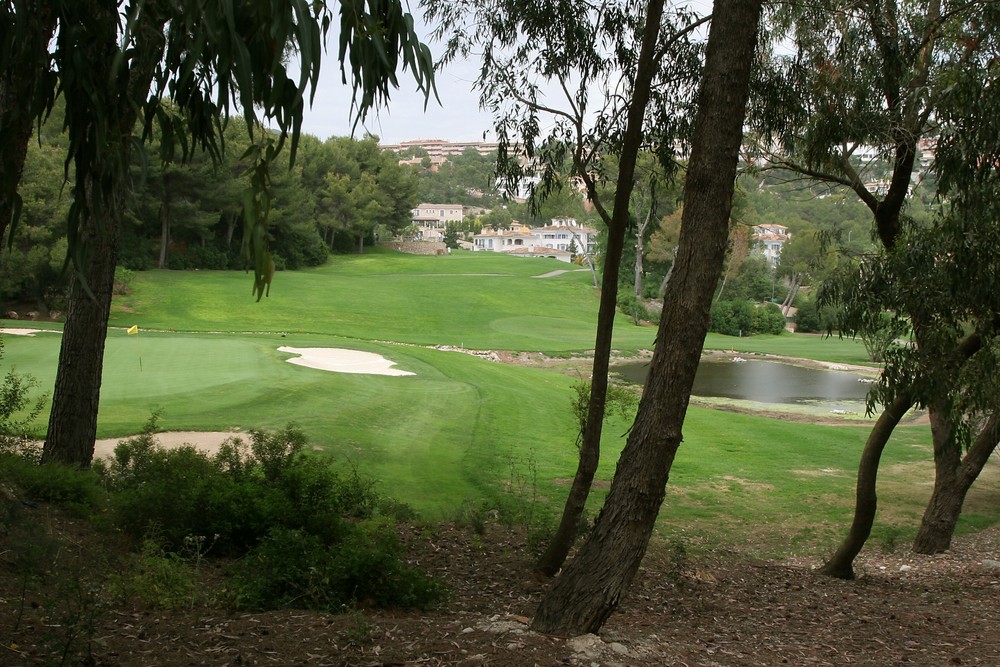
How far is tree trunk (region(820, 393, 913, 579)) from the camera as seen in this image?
8.27m

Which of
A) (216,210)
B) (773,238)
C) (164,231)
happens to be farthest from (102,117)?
(773,238)

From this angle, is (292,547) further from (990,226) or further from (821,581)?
(990,226)

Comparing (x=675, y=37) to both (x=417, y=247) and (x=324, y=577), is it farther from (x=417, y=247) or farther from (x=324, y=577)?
(x=417, y=247)

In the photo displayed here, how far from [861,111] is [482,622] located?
22.0ft

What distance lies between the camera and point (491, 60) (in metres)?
8.53

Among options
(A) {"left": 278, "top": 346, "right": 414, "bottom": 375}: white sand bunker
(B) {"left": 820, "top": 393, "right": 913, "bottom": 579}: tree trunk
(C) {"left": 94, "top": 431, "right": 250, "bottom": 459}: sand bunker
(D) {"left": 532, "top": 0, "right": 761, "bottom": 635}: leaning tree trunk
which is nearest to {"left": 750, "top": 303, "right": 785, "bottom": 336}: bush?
(A) {"left": 278, "top": 346, "right": 414, "bottom": 375}: white sand bunker

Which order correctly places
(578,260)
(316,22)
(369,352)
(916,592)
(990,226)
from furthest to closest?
(578,260), (369,352), (916,592), (990,226), (316,22)

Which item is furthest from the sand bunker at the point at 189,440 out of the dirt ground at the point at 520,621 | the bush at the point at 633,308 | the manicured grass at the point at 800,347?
the bush at the point at 633,308

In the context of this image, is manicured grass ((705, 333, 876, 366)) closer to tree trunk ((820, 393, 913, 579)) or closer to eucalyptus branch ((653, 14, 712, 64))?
tree trunk ((820, 393, 913, 579))

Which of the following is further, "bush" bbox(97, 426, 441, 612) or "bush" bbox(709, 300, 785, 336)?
"bush" bbox(709, 300, 785, 336)

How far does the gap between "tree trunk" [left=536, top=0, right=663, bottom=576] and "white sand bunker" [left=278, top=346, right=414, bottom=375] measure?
11.1 m

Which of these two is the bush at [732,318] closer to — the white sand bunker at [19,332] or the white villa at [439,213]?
the white sand bunker at [19,332]

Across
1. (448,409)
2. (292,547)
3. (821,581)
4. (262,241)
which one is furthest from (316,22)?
(448,409)

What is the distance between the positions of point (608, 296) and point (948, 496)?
22.0ft
